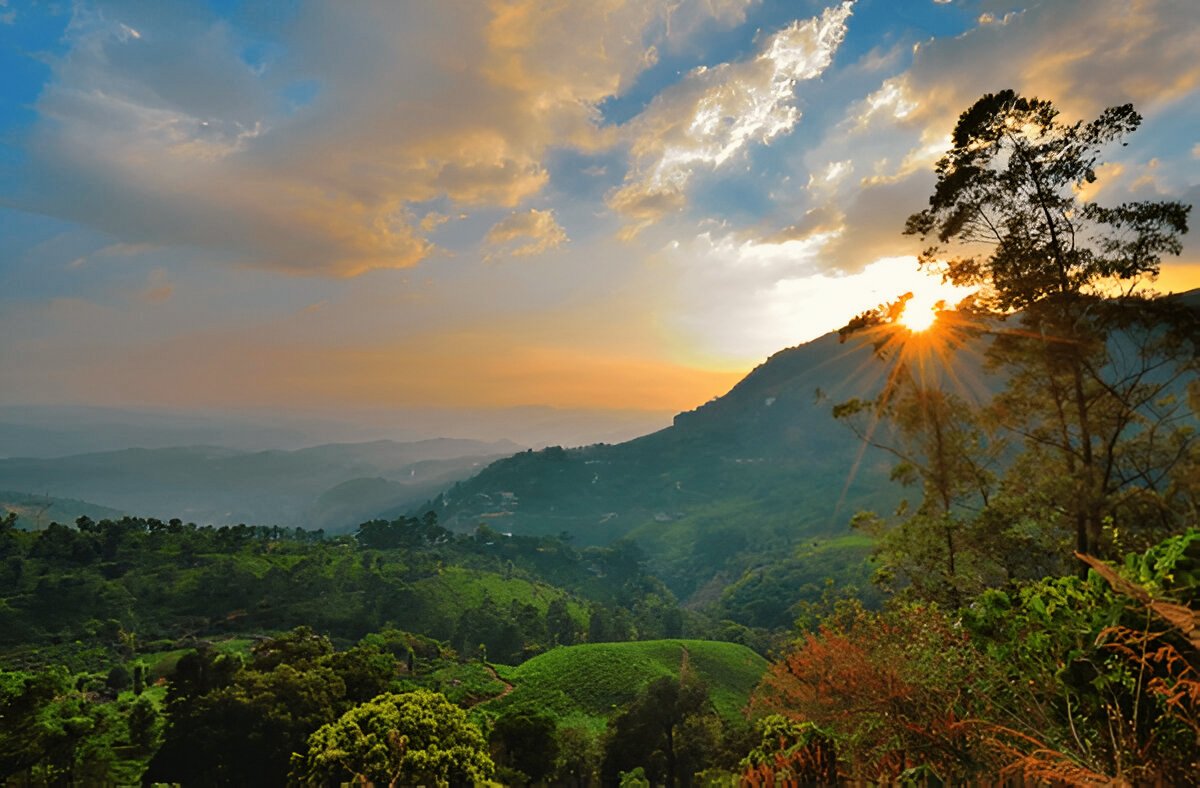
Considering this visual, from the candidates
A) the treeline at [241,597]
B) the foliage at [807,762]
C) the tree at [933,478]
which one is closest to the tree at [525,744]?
the tree at [933,478]

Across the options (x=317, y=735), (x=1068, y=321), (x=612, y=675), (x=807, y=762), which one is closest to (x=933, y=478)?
(x=1068, y=321)

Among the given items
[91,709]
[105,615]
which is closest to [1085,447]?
[91,709]

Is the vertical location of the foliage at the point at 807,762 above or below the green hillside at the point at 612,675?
above

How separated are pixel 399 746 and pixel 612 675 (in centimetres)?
5310

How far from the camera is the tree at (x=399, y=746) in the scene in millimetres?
15391

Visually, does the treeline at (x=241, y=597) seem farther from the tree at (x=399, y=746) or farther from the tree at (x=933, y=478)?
the tree at (x=933, y=478)

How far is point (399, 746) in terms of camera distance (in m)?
14.9

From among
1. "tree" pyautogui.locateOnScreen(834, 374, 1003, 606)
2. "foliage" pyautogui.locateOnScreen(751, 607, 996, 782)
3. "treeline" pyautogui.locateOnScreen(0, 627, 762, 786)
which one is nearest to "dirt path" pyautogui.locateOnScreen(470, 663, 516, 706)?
"treeline" pyautogui.locateOnScreen(0, 627, 762, 786)

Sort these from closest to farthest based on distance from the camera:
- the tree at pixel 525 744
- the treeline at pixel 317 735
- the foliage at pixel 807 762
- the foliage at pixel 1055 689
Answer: the foliage at pixel 1055 689 < the foliage at pixel 807 762 < the treeline at pixel 317 735 < the tree at pixel 525 744

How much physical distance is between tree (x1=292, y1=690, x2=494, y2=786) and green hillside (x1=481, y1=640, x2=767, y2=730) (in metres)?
34.3

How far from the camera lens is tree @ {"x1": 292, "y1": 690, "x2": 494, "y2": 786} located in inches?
606

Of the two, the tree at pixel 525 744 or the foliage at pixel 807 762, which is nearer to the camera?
the foliage at pixel 807 762

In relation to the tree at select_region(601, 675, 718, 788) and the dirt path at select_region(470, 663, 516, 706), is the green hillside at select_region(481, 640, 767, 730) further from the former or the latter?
the tree at select_region(601, 675, 718, 788)

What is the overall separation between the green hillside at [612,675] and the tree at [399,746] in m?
34.3
